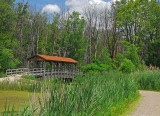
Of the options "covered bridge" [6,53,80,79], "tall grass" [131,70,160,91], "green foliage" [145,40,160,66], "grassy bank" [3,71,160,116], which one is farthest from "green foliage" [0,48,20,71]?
"green foliage" [145,40,160,66]

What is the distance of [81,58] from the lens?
44.2m

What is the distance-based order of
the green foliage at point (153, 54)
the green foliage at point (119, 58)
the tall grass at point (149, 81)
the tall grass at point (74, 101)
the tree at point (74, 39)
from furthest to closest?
the tree at point (74, 39), the green foliage at point (153, 54), the green foliage at point (119, 58), the tall grass at point (149, 81), the tall grass at point (74, 101)

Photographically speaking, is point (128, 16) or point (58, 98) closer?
point (58, 98)

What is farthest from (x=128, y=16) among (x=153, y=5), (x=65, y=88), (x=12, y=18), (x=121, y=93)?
(x=65, y=88)

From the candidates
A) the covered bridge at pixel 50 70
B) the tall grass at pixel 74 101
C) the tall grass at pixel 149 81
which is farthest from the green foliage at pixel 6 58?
the tall grass at pixel 74 101

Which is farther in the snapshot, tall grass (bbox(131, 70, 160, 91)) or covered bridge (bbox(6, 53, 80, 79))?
covered bridge (bbox(6, 53, 80, 79))

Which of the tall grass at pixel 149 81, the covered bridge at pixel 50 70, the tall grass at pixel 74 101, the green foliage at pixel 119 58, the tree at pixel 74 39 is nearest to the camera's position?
the tall grass at pixel 74 101

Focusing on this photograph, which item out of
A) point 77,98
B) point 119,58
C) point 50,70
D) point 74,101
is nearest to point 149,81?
point 77,98

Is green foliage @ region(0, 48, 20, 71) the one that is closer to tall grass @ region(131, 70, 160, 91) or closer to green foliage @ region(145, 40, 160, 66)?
tall grass @ region(131, 70, 160, 91)

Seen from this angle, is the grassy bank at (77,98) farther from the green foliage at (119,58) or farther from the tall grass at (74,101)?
the green foliage at (119,58)

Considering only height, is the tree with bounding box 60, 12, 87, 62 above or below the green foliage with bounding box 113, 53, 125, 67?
above

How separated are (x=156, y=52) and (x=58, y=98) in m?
38.9

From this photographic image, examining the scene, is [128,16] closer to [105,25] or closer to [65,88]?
[105,25]

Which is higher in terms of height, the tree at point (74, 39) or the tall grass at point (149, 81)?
the tree at point (74, 39)
